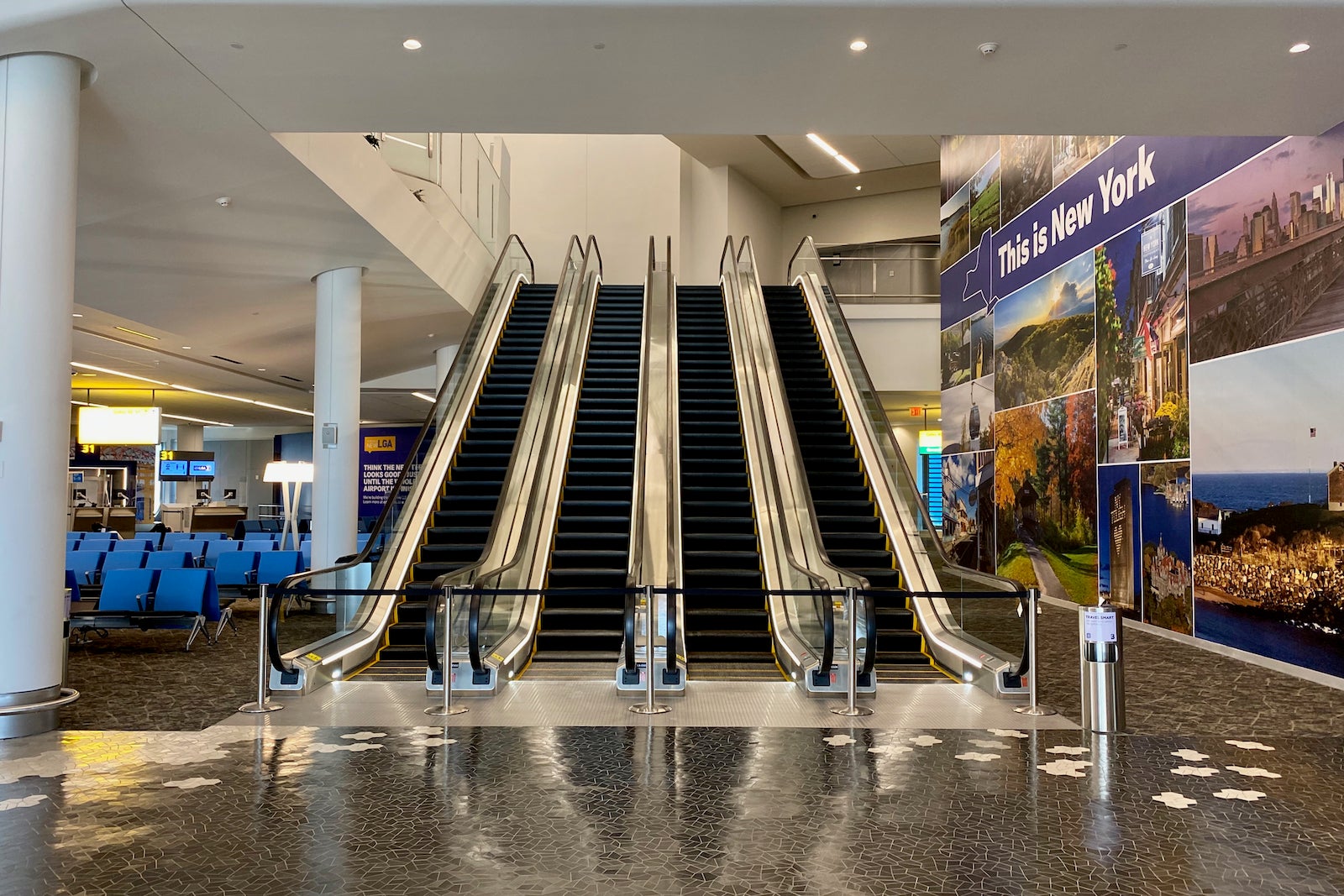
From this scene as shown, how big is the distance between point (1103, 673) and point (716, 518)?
4613 mm

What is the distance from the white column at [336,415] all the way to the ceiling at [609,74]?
227cm

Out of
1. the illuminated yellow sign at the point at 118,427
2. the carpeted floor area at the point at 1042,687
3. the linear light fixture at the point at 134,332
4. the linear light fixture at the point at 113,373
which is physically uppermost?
the linear light fixture at the point at 134,332

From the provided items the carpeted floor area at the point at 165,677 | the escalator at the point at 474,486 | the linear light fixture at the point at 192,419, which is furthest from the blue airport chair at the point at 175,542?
the linear light fixture at the point at 192,419

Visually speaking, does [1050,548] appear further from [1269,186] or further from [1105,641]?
[1105,641]

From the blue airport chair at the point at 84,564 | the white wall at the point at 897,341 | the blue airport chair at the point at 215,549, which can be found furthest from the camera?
the white wall at the point at 897,341

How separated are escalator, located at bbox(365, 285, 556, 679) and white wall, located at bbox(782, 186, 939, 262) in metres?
12.1

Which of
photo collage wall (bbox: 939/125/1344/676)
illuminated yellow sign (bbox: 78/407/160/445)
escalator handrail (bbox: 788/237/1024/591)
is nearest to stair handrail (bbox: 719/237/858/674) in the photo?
escalator handrail (bbox: 788/237/1024/591)

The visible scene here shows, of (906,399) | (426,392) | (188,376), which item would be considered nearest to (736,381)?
(906,399)

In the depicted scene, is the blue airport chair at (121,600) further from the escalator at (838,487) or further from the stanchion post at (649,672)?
Result: the escalator at (838,487)

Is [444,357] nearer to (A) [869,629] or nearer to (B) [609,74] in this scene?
(B) [609,74]

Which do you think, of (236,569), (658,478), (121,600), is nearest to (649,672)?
(658,478)

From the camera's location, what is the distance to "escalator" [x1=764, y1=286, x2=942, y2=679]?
8.55 metres

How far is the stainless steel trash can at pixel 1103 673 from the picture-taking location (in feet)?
20.0

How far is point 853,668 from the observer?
21.7 feet
